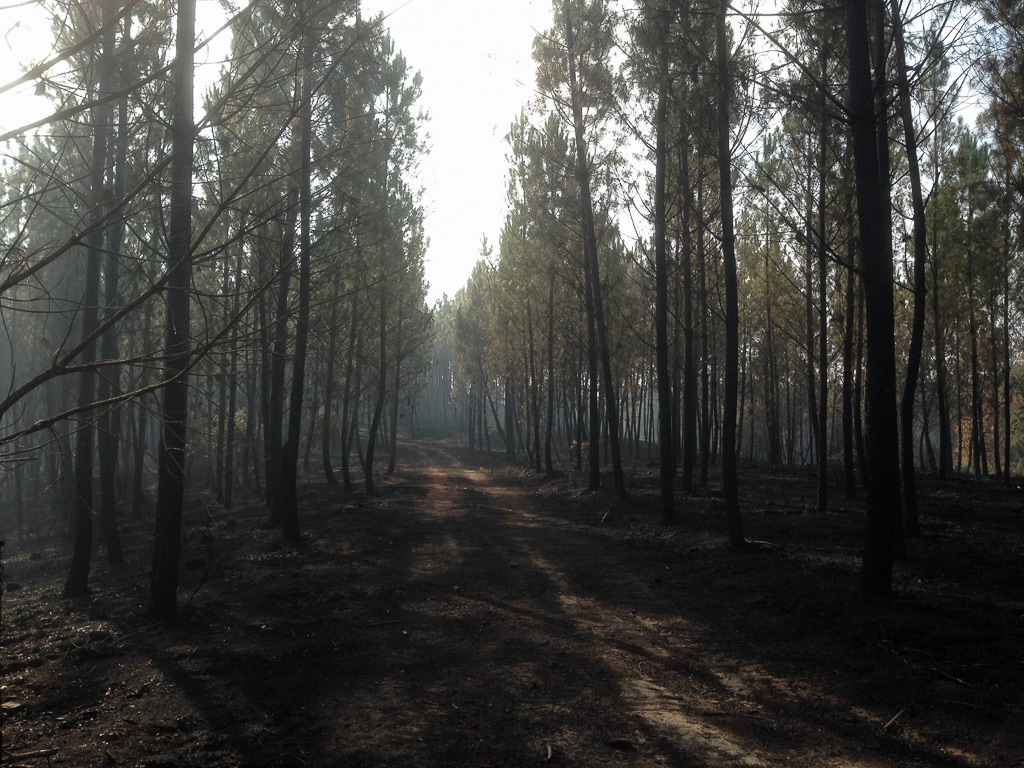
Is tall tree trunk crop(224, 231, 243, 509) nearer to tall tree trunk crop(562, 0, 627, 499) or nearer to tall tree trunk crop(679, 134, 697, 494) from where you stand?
tall tree trunk crop(562, 0, 627, 499)

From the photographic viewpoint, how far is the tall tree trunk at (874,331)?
281 inches

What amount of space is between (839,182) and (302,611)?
12419 mm

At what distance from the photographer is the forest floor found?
4379mm

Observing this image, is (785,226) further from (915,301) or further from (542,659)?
(542,659)

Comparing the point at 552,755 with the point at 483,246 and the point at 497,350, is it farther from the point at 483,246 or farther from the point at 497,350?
the point at 483,246

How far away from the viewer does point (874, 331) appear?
720 centimetres

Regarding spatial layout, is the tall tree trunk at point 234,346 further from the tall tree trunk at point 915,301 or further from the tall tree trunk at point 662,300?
the tall tree trunk at point 915,301

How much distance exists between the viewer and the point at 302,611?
790 cm

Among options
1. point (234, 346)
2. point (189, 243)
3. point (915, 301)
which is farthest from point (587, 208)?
point (234, 346)

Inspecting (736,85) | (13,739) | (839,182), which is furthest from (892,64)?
(13,739)

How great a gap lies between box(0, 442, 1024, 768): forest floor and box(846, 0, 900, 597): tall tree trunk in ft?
1.94

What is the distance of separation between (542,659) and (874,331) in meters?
4.51

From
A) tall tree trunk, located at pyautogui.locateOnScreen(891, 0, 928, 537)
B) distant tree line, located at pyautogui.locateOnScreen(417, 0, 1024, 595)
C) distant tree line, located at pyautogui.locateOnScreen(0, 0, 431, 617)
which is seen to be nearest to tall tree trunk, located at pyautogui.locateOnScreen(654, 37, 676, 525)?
distant tree line, located at pyautogui.locateOnScreen(417, 0, 1024, 595)

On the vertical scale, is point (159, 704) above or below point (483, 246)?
below
